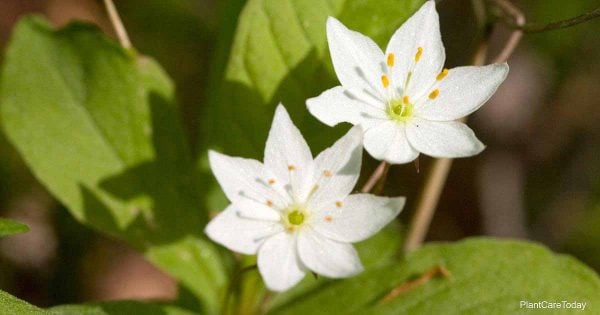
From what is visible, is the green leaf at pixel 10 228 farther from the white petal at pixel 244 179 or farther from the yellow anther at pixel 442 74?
the yellow anther at pixel 442 74

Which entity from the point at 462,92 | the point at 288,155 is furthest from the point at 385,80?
the point at 288,155

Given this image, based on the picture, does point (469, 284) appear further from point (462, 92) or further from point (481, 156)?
point (481, 156)

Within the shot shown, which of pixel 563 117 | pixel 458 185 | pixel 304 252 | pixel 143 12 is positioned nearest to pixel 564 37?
pixel 563 117

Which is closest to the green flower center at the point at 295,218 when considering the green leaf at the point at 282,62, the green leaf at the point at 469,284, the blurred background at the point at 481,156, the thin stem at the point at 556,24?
the green leaf at the point at 282,62

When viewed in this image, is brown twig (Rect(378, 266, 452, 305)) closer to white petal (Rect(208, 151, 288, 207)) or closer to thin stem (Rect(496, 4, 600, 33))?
white petal (Rect(208, 151, 288, 207))

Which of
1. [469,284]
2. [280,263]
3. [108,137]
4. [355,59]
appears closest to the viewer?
[280,263]
